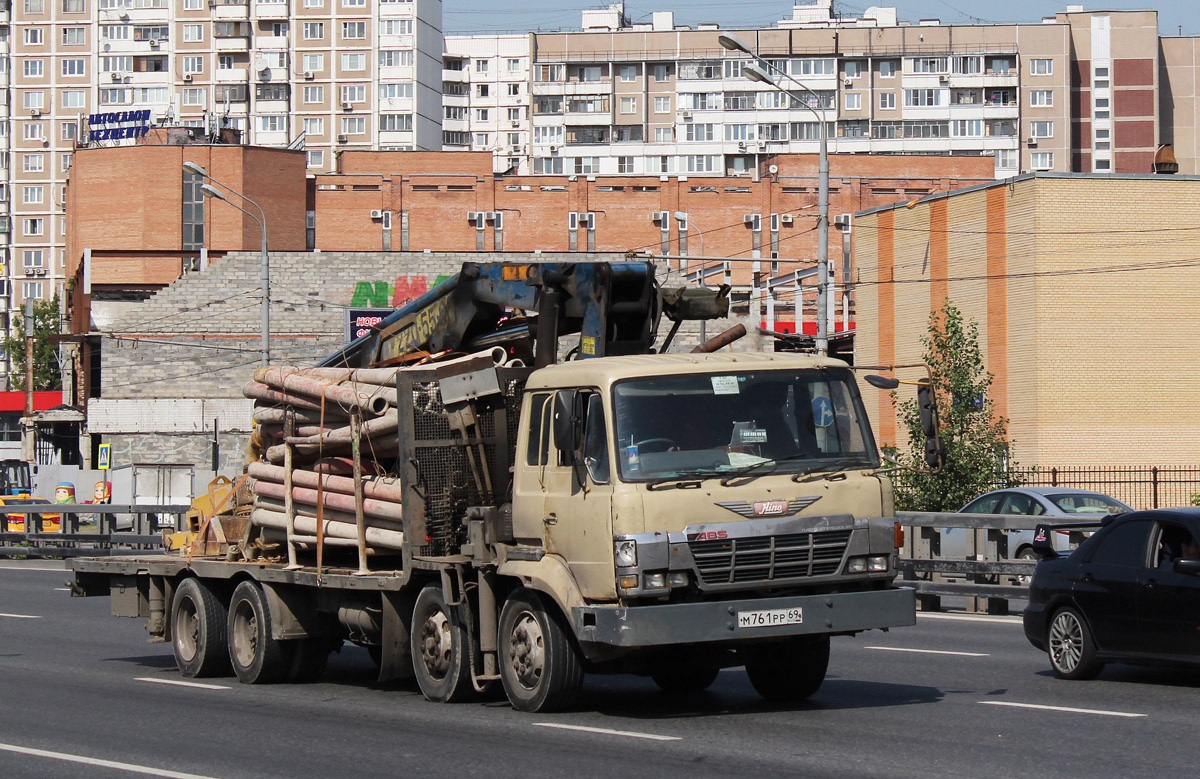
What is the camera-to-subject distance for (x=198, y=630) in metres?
14.5

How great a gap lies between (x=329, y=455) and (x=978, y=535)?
9.49m

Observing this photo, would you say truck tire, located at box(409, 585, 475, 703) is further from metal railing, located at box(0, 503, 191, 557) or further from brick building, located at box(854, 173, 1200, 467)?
brick building, located at box(854, 173, 1200, 467)

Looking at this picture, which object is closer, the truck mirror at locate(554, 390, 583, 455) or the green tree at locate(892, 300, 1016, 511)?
the truck mirror at locate(554, 390, 583, 455)

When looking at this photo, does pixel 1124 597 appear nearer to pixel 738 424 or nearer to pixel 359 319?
pixel 738 424

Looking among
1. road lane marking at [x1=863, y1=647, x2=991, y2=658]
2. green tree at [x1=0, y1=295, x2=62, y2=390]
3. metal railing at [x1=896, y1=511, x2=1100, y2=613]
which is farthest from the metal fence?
green tree at [x1=0, y1=295, x2=62, y2=390]

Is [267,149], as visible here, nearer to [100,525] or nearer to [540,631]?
[100,525]

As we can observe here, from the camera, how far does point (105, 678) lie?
14.5 meters

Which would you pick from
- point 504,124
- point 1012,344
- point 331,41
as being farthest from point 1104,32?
point 1012,344

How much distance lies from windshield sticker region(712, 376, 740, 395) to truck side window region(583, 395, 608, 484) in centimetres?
79

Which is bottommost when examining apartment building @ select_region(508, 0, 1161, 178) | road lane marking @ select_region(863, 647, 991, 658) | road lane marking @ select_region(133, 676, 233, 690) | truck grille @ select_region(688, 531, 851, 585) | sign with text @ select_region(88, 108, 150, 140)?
road lane marking @ select_region(133, 676, 233, 690)

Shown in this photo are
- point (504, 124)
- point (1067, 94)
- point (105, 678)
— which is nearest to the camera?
point (105, 678)

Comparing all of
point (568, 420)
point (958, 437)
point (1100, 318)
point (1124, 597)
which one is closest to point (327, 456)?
point (568, 420)

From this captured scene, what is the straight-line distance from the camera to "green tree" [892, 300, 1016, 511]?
27.7 m

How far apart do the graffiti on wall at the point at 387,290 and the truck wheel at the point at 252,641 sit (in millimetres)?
70576
